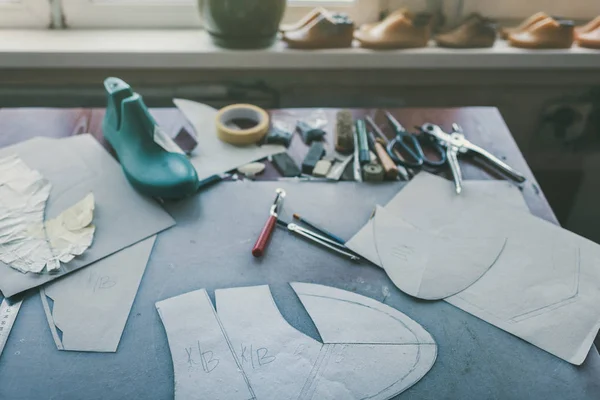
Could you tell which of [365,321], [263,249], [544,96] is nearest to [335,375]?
[365,321]

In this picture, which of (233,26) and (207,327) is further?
(233,26)

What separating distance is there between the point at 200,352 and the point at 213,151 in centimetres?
42

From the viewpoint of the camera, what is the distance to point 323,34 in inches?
47.3

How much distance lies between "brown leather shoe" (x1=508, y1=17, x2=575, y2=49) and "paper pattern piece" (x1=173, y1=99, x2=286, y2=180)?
0.70 m

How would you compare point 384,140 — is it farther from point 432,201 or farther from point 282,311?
point 282,311

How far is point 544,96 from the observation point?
1.39 m

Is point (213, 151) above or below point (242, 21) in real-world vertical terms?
below

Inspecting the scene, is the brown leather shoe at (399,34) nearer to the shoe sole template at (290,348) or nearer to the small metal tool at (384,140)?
the small metal tool at (384,140)

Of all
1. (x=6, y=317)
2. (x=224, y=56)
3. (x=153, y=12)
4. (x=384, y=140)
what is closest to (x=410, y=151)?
(x=384, y=140)

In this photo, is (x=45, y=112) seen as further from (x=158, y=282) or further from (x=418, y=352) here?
(x=418, y=352)

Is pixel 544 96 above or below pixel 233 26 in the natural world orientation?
below

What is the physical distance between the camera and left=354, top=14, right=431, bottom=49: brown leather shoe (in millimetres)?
1219

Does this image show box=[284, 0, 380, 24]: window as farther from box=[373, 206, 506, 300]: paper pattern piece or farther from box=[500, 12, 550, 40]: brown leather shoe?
box=[373, 206, 506, 300]: paper pattern piece

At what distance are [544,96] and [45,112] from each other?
1203 millimetres
